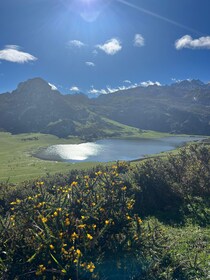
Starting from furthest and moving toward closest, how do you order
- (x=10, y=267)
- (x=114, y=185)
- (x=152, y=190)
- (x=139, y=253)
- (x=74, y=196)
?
(x=152, y=190)
(x=114, y=185)
(x=74, y=196)
(x=139, y=253)
(x=10, y=267)

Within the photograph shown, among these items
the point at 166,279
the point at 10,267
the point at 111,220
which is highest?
the point at 111,220

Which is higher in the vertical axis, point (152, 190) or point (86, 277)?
point (152, 190)

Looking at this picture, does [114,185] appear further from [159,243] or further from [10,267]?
[10,267]

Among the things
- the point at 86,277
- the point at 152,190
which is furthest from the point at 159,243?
the point at 152,190

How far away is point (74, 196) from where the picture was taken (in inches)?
613

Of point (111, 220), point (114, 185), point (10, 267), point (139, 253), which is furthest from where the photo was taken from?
point (114, 185)

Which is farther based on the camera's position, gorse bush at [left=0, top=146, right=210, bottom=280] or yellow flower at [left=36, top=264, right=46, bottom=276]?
gorse bush at [left=0, top=146, right=210, bottom=280]

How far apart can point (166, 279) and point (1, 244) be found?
7.04 meters

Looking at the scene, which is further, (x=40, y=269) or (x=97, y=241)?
(x=97, y=241)

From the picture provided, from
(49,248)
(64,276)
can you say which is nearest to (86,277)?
(64,276)

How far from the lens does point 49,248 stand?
37.0 ft

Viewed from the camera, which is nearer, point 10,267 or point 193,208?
point 10,267

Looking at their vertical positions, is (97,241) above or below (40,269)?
above

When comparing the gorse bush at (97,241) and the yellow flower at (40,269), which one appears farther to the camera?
the gorse bush at (97,241)
